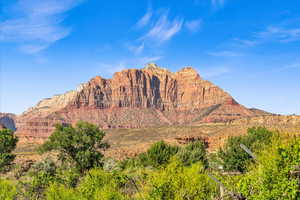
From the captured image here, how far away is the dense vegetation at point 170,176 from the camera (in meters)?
11.3

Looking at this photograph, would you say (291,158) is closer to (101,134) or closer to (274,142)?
(274,142)

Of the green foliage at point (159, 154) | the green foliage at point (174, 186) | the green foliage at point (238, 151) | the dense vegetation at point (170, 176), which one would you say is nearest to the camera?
the dense vegetation at point (170, 176)

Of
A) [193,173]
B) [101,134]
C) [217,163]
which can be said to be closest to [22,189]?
[101,134]

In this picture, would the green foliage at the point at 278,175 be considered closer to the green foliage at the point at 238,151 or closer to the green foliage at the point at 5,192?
the green foliage at the point at 5,192

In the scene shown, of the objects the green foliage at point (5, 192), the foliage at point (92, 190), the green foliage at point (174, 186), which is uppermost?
the green foliage at point (174, 186)

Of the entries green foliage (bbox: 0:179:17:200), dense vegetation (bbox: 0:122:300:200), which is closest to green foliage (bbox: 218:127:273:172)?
dense vegetation (bbox: 0:122:300:200)

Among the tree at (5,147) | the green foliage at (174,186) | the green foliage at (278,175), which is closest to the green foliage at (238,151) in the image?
the green foliage at (174,186)

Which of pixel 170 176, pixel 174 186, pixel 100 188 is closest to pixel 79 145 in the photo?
pixel 100 188

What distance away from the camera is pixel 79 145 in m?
38.9

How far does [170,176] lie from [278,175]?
20.3 ft

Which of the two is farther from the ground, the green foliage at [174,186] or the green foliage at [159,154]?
the green foliage at [174,186]

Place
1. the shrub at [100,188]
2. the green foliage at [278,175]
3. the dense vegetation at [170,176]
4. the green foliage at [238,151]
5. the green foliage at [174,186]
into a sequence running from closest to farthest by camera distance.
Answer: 1. the green foliage at [278,175]
2. the dense vegetation at [170,176]
3. the green foliage at [174,186]
4. the shrub at [100,188]
5. the green foliage at [238,151]

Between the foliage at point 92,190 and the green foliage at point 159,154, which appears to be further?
the green foliage at point 159,154

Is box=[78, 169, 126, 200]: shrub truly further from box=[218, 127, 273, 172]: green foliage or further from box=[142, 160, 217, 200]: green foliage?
box=[218, 127, 273, 172]: green foliage
